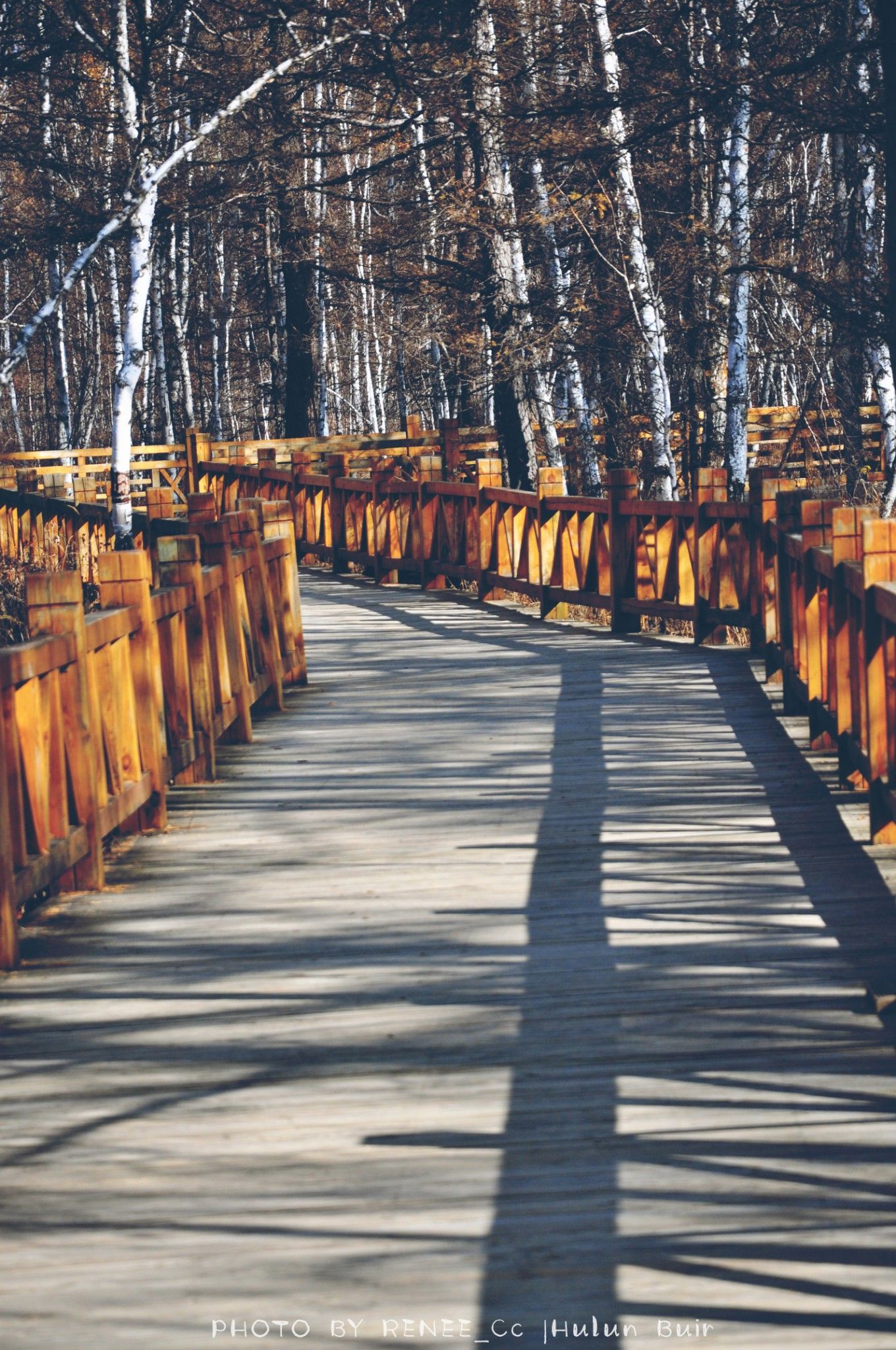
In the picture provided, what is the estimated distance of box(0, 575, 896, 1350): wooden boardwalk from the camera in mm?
3271

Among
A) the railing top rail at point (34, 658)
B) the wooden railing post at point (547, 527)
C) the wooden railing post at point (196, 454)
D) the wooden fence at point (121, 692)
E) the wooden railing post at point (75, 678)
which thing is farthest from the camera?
the wooden railing post at point (196, 454)

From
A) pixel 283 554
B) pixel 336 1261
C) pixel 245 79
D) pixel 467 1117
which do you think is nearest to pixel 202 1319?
pixel 336 1261

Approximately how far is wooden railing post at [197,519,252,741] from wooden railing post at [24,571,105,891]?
266 centimetres

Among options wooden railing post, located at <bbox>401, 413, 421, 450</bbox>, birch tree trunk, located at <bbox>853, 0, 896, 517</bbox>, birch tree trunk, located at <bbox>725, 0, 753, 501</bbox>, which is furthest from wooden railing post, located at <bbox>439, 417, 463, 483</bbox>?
birch tree trunk, located at <bbox>853, 0, 896, 517</bbox>

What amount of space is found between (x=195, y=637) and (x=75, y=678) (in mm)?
2020

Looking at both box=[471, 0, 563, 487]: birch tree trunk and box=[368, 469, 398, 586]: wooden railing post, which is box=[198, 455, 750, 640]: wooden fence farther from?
box=[471, 0, 563, 487]: birch tree trunk

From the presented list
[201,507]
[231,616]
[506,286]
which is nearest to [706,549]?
[201,507]

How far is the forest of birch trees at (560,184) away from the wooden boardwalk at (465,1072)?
762 centimetres

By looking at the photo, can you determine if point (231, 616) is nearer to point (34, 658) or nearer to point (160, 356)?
point (34, 658)

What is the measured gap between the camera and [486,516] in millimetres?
15859

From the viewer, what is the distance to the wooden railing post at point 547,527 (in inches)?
569

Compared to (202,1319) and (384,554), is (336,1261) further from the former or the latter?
(384,554)

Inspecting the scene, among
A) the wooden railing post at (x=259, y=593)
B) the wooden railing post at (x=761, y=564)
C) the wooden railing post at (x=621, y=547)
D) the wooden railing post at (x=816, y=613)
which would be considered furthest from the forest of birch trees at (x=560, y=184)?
the wooden railing post at (x=259, y=593)

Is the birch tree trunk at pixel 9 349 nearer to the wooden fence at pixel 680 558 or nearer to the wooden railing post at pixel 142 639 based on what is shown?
the wooden fence at pixel 680 558
